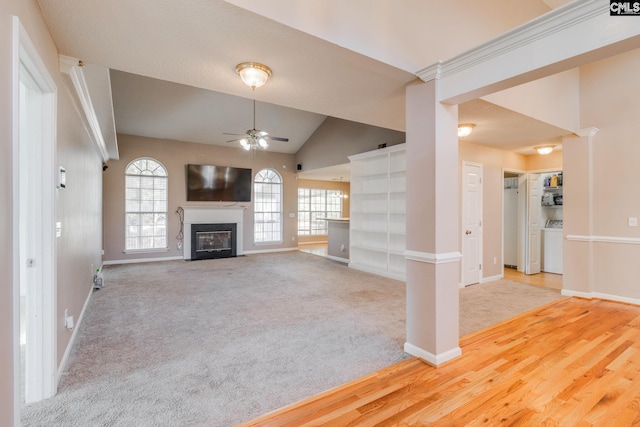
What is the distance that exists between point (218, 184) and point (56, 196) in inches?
241

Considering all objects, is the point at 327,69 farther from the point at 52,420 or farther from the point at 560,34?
the point at 52,420

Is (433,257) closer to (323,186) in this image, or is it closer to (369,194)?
(369,194)

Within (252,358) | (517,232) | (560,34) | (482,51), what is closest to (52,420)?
(252,358)

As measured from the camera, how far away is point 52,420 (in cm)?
184

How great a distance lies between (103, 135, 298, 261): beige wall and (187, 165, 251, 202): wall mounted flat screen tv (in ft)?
0.62

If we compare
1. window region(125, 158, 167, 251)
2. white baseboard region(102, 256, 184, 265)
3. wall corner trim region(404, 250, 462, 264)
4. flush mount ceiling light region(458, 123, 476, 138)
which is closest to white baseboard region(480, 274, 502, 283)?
flush mount ceiling light region(458, 123, 476, 138)

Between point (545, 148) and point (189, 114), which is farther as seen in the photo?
point (189, 114)

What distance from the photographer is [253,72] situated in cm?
259

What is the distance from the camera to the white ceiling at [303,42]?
76.6 inches

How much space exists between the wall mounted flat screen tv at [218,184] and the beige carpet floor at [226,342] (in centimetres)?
300

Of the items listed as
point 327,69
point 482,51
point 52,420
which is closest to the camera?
point 52,420

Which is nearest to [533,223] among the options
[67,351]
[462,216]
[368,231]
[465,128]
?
[462,216]

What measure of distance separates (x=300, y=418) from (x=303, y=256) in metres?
6.67

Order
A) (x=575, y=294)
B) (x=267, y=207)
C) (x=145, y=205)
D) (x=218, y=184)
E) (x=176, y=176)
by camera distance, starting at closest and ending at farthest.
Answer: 1. (x=575, y=294)
2. (x=145, y=205)
3. (x=176, y=176)
4. (x=218, y=184)
5. (x=267, y=207)
